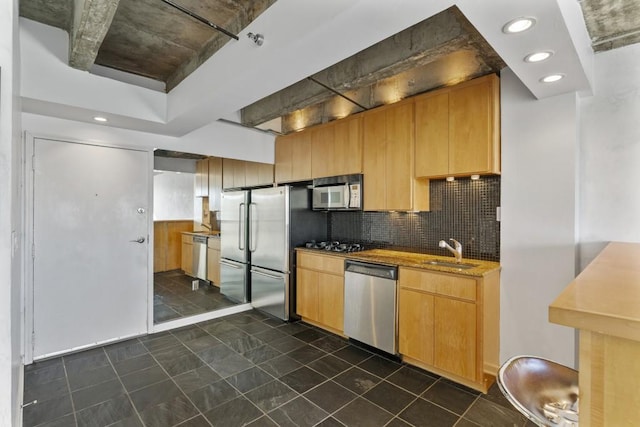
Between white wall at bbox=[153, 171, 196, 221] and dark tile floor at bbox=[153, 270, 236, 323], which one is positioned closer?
dark tile floor at bbox=[153, 270, 236, 323]

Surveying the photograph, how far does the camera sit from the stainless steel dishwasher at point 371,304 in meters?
2.84

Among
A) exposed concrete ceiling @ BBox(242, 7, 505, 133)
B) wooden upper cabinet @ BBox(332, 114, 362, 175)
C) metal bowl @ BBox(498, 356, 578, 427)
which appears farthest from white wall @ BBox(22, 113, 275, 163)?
metal bowl @ BBox(498, 356, 578, 427)

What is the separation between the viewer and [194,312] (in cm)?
402

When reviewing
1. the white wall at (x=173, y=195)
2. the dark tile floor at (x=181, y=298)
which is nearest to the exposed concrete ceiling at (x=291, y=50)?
the dark tile floor at (x=181, y=298)

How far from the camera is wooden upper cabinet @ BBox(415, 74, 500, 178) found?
2.51 metres

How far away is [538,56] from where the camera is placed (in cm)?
169

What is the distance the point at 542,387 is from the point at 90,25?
296cm

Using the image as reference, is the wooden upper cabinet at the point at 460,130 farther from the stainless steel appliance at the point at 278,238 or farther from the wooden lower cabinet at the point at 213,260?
the wooden lower cabinet at the point at 213,260

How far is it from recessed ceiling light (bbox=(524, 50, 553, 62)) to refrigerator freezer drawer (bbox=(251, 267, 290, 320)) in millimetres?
3181

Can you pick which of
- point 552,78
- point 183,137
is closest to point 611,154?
point 552,78

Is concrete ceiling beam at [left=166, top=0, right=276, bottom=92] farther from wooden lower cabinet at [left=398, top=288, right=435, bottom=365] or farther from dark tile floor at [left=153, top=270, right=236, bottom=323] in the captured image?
dark tile floor at [left=153, top=270, right=236, bottom=323]

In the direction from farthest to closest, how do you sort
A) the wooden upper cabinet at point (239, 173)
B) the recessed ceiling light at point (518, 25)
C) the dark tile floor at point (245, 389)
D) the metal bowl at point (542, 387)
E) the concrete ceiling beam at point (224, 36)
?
the wooden upper cabinet at point (239, 173) → the dark tile floor at point (245, 389) → the concrete ceiling beam at point (224, 36) → the recessed ceiling light at point (518, 25) → the metal bowl at point (542, 387)

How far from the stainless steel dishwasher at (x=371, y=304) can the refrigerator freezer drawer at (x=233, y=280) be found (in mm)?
1866

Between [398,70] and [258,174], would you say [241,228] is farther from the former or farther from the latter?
[398,70]
